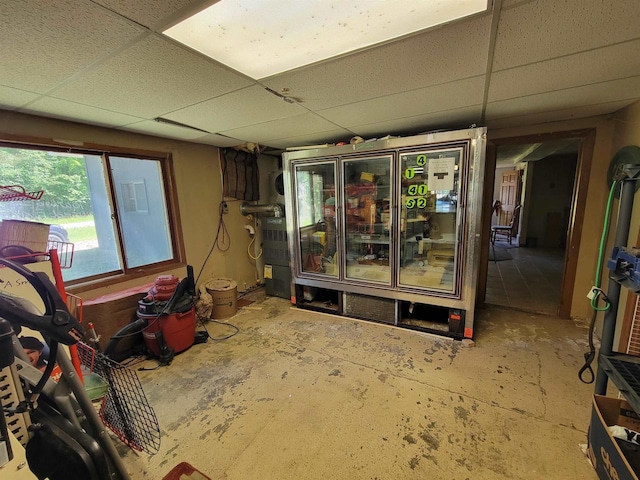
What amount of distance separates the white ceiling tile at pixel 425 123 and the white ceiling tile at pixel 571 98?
0.50 ft

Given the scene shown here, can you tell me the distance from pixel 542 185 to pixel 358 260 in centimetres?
632

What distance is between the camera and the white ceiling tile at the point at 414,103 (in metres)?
1.66

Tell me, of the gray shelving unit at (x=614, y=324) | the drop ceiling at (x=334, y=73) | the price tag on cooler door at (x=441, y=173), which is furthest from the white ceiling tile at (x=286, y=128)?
the gray shelving unit at (x=614, y=324)

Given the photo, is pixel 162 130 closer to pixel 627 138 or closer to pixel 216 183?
pixel 216 183

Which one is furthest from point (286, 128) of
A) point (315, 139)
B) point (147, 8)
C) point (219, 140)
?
point (147, 8)

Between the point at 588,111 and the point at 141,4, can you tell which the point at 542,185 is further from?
the point at 141,4

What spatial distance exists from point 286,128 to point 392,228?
138 cm

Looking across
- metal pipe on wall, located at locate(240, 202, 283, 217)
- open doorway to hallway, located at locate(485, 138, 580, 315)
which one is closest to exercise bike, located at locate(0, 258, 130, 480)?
metal pipe on wall, located at locate(240, 202, 283, 217)

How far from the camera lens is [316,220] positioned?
3396mm

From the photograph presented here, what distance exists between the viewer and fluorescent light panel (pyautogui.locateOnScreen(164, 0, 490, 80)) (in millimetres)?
973

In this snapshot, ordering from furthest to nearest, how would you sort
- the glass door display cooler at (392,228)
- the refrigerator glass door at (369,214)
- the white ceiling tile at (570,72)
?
the refrigerator glass door at (369,214)
the glass door display cooler at (392,228)
the white ceiling tile at (570,72)

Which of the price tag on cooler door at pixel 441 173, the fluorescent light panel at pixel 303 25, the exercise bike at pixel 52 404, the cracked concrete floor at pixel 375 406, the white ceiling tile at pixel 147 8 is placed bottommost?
the cracked concrete floor at pixel 375 406

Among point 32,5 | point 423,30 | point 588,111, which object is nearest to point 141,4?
point 32,5

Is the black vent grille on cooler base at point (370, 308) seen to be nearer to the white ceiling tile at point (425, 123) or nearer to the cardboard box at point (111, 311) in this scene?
the white ceiling tile at point (425, 123)
